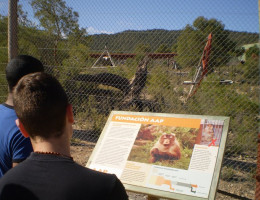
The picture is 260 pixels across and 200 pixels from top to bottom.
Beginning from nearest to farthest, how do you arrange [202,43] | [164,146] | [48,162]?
[48,162] → [164,146] → [202,43]

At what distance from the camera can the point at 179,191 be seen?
202 cm

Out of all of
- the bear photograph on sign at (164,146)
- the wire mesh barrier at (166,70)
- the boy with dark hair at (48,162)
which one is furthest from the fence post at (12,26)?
the boy with dark hair at (48,162)

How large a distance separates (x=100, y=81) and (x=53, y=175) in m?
4.22

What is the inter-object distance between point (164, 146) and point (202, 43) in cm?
182

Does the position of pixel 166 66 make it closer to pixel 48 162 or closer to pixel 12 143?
pixel 12 143

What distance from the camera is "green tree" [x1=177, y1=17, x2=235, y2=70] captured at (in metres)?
3.43

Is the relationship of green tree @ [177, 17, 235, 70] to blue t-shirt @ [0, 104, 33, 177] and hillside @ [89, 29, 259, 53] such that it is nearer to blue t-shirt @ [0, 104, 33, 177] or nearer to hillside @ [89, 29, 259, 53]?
hillside @ [89, 29, 259, 53]

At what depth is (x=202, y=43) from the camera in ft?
11.9

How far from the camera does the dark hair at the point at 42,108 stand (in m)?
1.10

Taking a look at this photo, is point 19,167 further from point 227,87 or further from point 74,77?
point 74,77

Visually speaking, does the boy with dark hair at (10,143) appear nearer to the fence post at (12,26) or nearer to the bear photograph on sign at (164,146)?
the bear photograph on sign at (164,146)

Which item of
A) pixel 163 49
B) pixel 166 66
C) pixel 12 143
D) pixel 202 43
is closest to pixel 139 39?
pixel 163 49

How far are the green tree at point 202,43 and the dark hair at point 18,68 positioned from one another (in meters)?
2.11

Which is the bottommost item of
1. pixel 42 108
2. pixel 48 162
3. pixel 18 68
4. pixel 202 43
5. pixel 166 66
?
pixel 48 162
